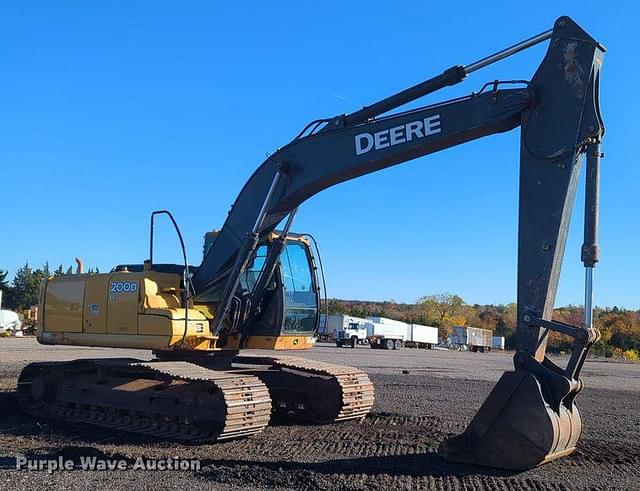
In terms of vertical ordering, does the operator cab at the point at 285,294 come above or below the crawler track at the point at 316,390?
above

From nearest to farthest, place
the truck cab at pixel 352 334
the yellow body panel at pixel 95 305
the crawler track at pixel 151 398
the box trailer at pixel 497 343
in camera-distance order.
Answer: the crawler track at pixel 151 398
the yellow body panel at pixel 95 305
the truck cab at pixel 352 334
the box trailer at pixel 497 343

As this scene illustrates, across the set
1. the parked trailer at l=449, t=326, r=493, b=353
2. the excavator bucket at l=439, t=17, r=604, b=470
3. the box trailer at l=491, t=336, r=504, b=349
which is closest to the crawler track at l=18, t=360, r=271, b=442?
the excavator bucket at l=439, t=17, r=604, b=470

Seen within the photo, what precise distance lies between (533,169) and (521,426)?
2865 millimetres

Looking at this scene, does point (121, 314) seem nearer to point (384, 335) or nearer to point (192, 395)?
point (192, 395)

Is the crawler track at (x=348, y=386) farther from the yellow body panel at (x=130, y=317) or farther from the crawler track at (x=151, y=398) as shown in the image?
the crawler track at (x=151, y=398)

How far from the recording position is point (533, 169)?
7.83 m

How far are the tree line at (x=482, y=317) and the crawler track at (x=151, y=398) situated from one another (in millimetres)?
68778

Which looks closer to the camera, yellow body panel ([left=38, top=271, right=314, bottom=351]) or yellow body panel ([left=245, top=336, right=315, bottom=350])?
yellow body panel ([left=38, top=271, right=314, bottom=351])

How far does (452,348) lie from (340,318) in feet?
106

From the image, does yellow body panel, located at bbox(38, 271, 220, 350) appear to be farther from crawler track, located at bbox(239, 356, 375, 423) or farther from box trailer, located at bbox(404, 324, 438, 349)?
box trailer, located at bbox(404, 324, 438, 349)

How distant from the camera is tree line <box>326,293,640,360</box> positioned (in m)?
81.8

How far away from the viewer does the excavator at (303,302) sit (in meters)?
7.32

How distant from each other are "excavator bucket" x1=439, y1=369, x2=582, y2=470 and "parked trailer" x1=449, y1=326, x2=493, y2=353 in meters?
77.1

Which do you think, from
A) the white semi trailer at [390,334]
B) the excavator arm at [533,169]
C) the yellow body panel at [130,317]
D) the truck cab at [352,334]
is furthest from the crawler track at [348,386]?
the white semi trailer at [390,334]
